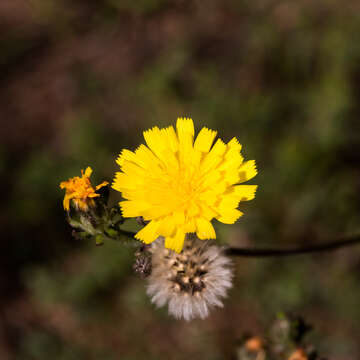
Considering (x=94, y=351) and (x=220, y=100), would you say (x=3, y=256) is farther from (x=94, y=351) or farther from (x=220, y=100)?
(x=220, y=100)

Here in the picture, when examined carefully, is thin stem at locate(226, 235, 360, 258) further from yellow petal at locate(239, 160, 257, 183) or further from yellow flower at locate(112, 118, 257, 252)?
yellow petal at locate(239, 160, 257, 183)

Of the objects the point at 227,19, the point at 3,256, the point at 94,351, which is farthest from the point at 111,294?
the point at 227,19

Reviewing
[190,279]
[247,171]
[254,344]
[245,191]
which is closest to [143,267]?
[190,279]

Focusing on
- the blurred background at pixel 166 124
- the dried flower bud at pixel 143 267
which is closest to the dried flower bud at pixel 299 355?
the dried flower bud at pixel 143 267

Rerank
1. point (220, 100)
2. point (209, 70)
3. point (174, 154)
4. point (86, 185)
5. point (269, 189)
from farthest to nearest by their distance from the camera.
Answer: point (209, 70) < point (220, 100) < point (269, 189) < point (174, 154) < point (86, 185)

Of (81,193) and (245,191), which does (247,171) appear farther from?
(81,193)

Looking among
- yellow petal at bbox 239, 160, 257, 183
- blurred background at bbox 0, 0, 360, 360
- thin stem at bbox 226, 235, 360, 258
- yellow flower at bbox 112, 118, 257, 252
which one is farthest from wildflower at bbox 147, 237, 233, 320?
blurred background at bbox 0, 0, 360, 360
